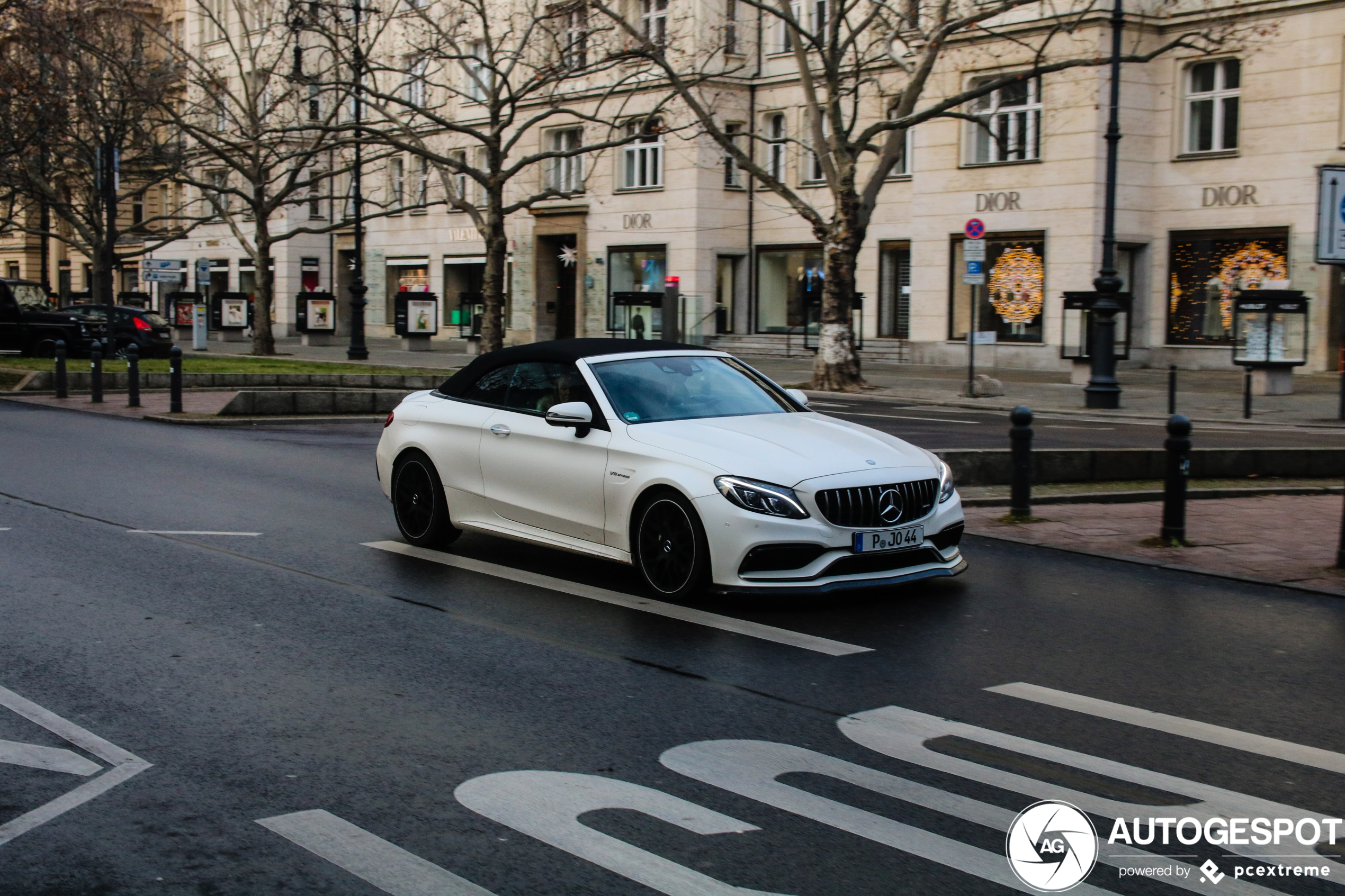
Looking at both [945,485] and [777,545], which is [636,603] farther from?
[945,485]

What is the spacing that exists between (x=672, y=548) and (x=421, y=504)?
2.60 metres

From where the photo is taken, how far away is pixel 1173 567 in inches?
376

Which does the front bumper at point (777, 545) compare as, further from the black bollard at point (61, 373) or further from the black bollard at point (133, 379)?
the black bollard at point (61, 373)

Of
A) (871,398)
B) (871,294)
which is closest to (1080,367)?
(871,398)

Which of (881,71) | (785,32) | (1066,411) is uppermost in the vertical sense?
(785,32)

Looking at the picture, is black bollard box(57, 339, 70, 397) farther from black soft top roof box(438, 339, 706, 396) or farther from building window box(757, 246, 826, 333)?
building window box(757, 246, 826, 333)

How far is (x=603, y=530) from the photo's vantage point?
338 inches

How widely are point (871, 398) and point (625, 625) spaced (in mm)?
19974

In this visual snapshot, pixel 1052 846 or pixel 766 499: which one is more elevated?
pixel 766 499

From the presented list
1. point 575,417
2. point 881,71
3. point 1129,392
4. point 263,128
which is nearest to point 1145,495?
point 575,417

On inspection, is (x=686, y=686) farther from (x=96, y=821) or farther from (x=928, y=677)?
(x=96, y=821)

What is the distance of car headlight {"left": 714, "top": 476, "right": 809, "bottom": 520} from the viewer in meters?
7.74

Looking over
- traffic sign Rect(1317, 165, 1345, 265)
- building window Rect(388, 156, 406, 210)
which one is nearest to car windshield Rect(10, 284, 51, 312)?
building window Rect(388, 156, 406, 210)

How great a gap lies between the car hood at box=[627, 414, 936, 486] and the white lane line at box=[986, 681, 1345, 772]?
186 cm
